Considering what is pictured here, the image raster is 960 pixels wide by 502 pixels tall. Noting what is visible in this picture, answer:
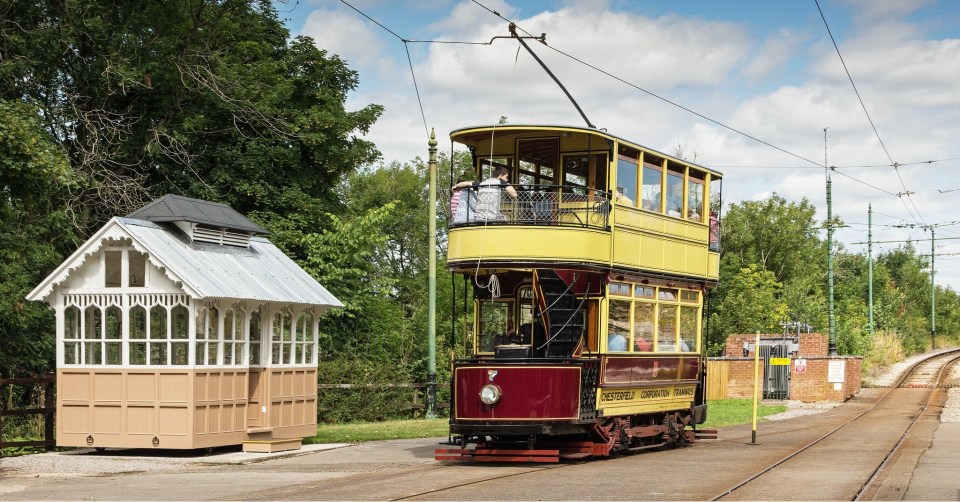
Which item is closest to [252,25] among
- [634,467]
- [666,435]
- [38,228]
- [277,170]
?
[277,170]

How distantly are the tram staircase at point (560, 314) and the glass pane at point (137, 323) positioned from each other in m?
6.76

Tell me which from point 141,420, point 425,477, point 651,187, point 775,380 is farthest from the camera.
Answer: point 775,380

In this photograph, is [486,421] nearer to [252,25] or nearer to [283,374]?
[283,374]

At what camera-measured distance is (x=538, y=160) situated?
2172 cm

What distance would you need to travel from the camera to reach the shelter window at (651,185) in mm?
21611

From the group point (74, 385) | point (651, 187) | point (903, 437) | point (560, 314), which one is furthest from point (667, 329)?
point (74, 385)

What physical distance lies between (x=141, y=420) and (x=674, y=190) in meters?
9.65

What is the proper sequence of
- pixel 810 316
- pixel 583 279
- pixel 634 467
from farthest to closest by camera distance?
pixel 810 316
pixel 583 279
pixel 634 467

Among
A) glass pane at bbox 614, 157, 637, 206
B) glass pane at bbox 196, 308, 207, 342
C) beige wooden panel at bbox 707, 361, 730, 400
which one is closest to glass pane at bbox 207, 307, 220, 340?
glass pane at bbox 196, 308, 207, 342

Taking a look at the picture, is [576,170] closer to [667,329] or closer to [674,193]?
[674,193]

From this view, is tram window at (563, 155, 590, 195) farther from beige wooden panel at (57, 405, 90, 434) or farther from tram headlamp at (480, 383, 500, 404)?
beige wooden panel at (57, 405, 90, 434)

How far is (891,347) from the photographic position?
62938mm

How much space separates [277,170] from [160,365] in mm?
17350

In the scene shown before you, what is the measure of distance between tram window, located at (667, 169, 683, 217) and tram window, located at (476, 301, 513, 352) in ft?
11.2
